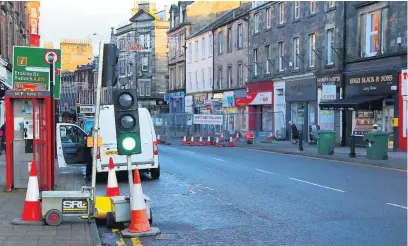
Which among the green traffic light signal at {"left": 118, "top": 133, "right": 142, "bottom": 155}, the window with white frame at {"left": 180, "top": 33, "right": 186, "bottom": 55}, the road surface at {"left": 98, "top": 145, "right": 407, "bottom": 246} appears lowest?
the road surface at {"left": 98, "top": 145, "right": 407, "bottom": 246}

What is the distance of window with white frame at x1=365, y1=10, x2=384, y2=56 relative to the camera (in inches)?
1045

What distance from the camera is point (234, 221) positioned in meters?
8.91

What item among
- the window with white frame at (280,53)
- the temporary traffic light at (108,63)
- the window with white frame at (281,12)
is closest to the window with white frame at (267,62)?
the window with white frame at (280,53)

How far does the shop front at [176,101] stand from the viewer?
199ft

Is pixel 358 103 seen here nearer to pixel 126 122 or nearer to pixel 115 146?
pixel 115 146

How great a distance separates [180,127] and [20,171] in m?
28.9

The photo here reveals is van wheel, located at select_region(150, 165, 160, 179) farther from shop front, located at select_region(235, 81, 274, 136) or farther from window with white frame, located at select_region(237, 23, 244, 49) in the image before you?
window with white frame, located at select_region(237, 23, 244, 49)

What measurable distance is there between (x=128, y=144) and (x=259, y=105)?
33.5 m

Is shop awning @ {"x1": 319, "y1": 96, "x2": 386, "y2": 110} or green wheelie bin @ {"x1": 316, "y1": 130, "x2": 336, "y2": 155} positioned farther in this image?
shop awning @ {"x1": 319, "y1": 96, "x2": 386, "y2": 110}

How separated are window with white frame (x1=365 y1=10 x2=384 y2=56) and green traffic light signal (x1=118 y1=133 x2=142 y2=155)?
21.1 metres

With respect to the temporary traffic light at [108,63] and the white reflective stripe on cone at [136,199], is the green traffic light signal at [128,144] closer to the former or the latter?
the white reflective stripe on cone at [136,199]

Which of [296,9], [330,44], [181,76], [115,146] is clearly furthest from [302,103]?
[181,76]

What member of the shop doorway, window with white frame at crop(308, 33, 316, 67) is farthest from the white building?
the shop doorway

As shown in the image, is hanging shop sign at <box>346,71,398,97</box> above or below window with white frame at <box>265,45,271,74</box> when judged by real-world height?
below
